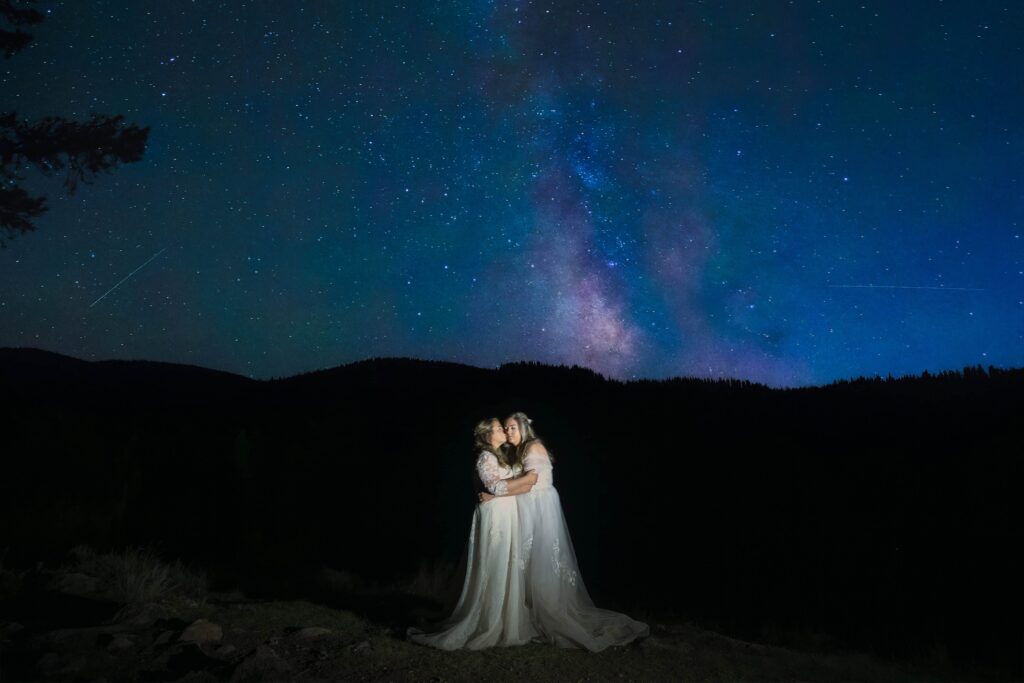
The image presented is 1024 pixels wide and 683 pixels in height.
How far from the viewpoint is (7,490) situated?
41.3 ft

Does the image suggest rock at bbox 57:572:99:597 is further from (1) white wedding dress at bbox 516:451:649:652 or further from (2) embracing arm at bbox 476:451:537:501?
(1) white wedding dress at bbox 516:451:649:652

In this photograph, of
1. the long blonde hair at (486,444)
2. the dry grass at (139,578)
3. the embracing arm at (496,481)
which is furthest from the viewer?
the dry grass at (139,578)

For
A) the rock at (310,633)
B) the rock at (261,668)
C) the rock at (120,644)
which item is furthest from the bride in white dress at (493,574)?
the rock at (120,644)

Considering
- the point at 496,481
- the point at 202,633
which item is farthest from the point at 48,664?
the point at 496,481

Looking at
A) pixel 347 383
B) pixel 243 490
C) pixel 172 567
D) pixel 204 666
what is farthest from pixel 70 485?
pixel 347 383

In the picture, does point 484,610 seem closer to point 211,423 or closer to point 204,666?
point 204,666

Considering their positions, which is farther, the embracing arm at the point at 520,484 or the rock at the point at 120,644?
the embracing arm at the point at 520,484

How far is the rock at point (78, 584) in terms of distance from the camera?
7809mm

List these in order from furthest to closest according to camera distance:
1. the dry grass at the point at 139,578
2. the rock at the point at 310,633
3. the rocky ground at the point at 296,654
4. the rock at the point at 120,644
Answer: the dry grass at the point at 139,578 → the rock at the point at 310,633 → the rock at the point at 120,644 → the rocky ground at the point at 296,654

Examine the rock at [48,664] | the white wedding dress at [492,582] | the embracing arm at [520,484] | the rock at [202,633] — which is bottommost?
the rock at [48,664]

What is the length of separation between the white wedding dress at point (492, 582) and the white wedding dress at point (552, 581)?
0.12 meters

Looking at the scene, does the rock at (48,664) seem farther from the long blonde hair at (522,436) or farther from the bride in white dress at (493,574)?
the long blonde hair at (522,436)

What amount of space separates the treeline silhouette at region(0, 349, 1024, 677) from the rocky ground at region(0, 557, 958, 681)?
2.10 metres

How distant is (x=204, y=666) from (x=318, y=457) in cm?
1277
